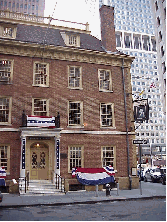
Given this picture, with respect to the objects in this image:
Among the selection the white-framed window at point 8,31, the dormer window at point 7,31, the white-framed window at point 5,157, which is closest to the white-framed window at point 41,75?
the white-framed window at point 8,31

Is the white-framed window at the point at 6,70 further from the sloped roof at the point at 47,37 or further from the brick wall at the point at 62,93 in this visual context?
the sloped roof at the point at 47,37

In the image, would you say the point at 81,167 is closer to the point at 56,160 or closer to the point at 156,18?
the point at 56,160

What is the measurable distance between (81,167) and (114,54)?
406 inches

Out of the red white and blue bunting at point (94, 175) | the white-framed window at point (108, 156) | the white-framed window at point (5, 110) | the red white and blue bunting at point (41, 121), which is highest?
the white-framed window at point (5, 110)

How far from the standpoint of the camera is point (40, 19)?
25.2 m

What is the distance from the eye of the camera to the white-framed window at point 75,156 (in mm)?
19859

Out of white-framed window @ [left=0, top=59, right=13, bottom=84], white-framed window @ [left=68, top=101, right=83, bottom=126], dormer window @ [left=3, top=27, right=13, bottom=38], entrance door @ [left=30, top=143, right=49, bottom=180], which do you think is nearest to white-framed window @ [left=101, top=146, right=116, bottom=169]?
white-framed window @ [left=68, top=101, right=83, bottom=126]

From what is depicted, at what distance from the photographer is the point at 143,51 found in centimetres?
12644

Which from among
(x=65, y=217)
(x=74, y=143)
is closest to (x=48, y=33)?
(x=74, y=143)

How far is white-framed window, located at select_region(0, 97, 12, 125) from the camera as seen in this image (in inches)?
756

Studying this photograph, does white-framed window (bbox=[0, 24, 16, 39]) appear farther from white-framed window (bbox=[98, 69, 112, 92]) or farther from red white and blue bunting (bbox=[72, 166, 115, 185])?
red white and blue bunting (bbox=[72, 166, 115, 185])

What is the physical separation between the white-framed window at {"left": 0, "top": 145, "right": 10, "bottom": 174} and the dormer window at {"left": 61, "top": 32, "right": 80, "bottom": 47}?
34.4 ft

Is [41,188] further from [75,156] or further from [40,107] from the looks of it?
[40,107]

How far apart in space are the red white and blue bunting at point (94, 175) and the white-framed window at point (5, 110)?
21.3 ft
